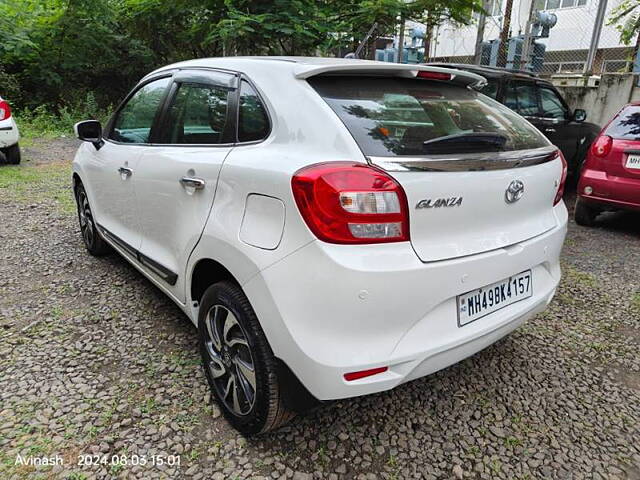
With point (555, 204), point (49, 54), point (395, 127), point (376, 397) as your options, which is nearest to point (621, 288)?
point (555, 204)

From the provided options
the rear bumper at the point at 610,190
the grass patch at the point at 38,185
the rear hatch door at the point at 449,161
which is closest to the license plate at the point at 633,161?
the rear bumper at the point at 610,190

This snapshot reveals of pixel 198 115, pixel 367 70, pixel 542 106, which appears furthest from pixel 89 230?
pixel 542 106

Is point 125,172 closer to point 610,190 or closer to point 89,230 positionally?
point 89,230

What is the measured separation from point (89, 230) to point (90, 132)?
957 millimetres

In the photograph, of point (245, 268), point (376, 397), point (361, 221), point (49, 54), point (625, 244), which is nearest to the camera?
point (361, 221)

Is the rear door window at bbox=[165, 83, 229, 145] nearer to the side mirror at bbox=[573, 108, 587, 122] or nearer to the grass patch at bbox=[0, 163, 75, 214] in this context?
the grass patch at bbox=[0, 163, 75, 214]

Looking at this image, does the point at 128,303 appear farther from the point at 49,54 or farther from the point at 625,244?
the point at 49,54

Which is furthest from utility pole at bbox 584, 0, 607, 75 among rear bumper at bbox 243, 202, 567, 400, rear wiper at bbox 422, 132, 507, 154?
rear bumper at bbox 243, 202, 567, 400

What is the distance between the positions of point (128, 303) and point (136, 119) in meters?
1.27

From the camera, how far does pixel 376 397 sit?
2.34m

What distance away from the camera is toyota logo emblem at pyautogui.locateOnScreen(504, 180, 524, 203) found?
1966 millimetres

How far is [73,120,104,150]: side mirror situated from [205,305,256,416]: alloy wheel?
207 cm

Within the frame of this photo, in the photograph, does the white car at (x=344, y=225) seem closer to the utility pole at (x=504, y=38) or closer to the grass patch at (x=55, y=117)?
the utility pole at (x=504, y=38)

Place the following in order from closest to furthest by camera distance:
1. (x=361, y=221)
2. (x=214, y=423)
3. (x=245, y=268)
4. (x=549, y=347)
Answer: (x=361, y=221) < (x=245, y=268) < (x=214, y=423) < (x=549, y=347)
